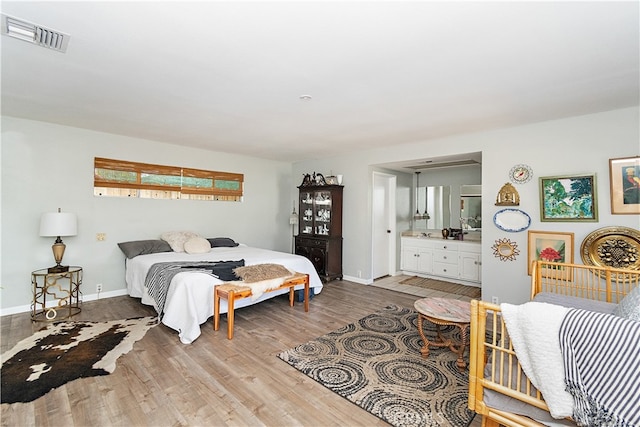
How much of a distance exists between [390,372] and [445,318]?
65 cm

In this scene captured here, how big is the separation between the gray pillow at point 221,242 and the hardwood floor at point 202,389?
1963mm

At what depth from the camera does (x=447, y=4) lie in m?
1.55

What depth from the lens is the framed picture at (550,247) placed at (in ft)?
11.1

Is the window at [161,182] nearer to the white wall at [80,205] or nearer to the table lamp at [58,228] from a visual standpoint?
the white wall at [80,205]

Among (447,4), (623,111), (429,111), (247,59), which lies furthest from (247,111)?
(623,111)

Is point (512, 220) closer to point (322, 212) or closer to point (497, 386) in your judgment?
point (497, 386)

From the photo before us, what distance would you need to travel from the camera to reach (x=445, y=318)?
249 cm

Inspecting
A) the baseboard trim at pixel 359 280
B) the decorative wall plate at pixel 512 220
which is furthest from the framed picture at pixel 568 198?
the baseboard trim at pixel 359 280

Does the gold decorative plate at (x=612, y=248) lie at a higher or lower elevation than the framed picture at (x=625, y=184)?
lower

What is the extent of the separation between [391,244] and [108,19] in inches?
215

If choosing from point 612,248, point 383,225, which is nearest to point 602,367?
point 612,248

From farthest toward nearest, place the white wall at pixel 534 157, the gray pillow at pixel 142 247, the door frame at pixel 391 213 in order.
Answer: the door frame at pixel 391 213, the gray pillow at pixel 142 247, the white wall at pixel 534 157

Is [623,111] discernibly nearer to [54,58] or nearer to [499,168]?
[499,168]

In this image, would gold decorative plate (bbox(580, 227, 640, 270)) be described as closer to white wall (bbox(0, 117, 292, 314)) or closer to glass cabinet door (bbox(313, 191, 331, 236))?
glass cabinet door (bbox(313, 191, 331, 236))
